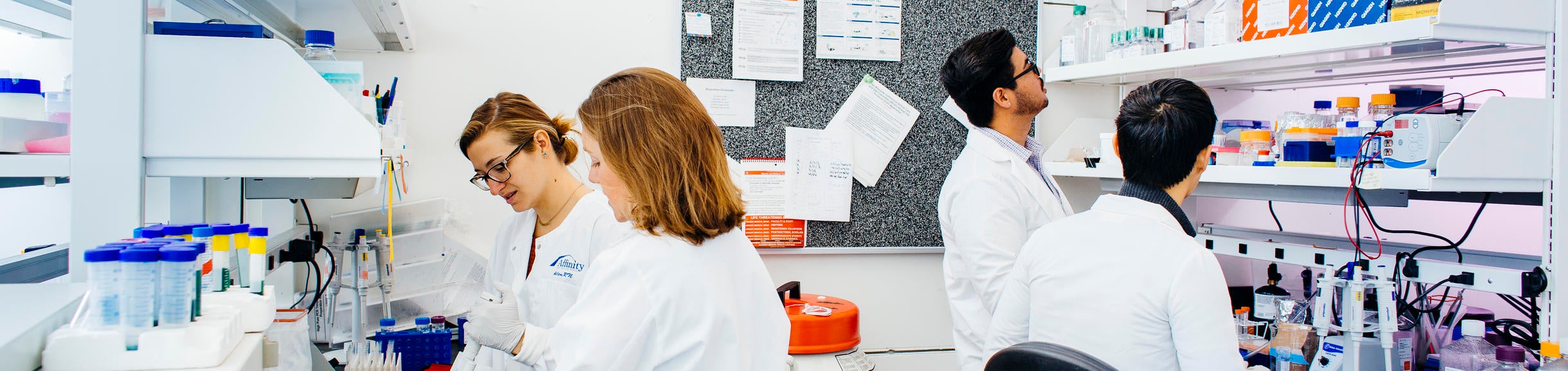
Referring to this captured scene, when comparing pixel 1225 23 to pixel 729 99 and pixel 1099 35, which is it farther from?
pixel 729 99

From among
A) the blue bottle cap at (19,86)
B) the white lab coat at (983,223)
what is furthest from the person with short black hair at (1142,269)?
the blue bottle cap at (19,86)

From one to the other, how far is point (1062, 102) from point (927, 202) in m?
0.47

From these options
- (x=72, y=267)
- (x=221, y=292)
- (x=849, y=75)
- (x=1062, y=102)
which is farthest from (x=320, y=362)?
(x=1062, y=102)

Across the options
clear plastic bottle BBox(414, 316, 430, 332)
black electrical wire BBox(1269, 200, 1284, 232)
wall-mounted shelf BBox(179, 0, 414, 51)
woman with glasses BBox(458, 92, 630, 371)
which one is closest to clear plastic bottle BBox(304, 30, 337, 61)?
wall-mounted shelf BBox(179, 0, 414, 51)

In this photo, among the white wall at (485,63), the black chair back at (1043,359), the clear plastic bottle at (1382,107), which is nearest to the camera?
the black chair back at (1043,359)

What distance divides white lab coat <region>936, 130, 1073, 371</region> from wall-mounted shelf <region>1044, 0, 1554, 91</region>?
0.42 m

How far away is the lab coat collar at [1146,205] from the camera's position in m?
1.07

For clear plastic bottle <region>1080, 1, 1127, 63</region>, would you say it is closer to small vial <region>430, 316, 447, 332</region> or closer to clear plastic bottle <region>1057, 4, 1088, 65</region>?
clear plastic bottle <region>1057, 4, 1088, 65</region>

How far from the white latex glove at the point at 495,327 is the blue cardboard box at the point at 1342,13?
4.52ft

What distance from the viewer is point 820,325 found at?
67.0 inches

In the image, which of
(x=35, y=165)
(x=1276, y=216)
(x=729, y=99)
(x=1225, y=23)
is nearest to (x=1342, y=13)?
(x=1225, y=23)

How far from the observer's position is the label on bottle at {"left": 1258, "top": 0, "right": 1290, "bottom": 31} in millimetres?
1466

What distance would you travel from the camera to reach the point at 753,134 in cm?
205

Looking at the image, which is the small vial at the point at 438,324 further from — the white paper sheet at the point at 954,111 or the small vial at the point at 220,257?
the white paper sheet at the point at 954,111
